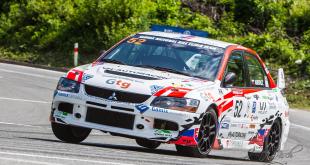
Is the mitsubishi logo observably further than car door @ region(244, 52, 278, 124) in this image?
No

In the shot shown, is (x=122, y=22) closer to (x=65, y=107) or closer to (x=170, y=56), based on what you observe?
(x=170, y=56)

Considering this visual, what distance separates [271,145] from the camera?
13.3 m

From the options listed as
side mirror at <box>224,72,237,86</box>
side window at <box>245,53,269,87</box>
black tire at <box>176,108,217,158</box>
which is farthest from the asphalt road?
side window at <box>245,53,269,87</box>

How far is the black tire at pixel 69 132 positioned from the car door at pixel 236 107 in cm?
173

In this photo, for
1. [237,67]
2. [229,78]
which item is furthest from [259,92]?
[229,78]

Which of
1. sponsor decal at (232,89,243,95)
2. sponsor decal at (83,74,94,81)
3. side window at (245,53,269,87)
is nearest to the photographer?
sponsor decal at (83,74,94,81)

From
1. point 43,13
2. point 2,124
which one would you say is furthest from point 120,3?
point 2,124

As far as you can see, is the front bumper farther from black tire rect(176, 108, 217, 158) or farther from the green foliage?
the green foliage

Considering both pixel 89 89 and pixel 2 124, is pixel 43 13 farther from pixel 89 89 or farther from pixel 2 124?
pixel 89 89

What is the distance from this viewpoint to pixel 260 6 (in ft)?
116

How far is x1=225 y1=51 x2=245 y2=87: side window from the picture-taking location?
12.3m

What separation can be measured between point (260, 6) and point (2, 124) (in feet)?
71.0

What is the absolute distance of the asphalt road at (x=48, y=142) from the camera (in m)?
8.90

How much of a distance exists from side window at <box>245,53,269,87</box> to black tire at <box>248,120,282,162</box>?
62cm
